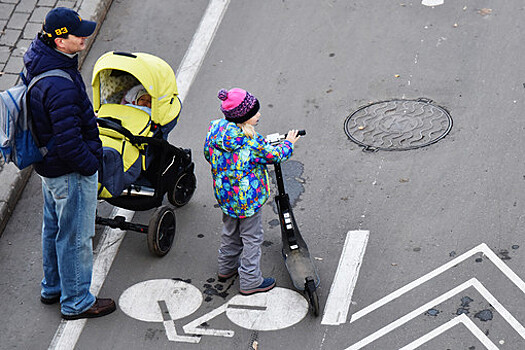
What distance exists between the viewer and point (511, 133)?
7988 millimetres

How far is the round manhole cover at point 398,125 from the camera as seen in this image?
8070 mm

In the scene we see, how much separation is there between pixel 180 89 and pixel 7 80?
1.87 meters

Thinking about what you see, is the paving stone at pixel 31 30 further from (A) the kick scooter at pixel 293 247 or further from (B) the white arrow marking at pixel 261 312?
(B) the white arrow marking at pixel 261 312

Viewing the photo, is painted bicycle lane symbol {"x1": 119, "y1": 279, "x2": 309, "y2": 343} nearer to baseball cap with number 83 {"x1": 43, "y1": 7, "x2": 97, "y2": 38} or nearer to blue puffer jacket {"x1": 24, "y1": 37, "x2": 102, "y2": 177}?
blue puffer jacket {"x1": 24, "y1": 37, "x2": 102, "y2": 177}

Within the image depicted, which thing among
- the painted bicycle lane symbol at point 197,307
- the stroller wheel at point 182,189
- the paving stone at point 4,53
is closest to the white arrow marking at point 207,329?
the painted bicycle lane symbol at point 197,307

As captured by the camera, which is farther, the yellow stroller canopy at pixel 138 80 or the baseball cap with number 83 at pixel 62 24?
the yellow stroller canopy at pixel 138 80

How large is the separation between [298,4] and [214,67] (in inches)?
63.8

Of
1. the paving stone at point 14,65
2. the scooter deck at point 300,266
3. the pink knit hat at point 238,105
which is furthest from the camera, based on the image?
the paving stone at point 14,65

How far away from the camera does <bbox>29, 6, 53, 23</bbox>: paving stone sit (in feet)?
32.4

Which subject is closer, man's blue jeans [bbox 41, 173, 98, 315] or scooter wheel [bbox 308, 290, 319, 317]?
man's blue jeans [bbox 41, 173, 98, 315]

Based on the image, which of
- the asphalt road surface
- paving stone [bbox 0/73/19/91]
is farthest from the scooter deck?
paving stone [bbox 0/73/19/91]

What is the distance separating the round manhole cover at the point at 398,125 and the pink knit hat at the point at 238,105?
2.27 m

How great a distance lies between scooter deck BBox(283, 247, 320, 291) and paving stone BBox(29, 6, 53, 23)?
4.77m

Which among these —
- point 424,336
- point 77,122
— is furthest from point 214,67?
point 424,336
